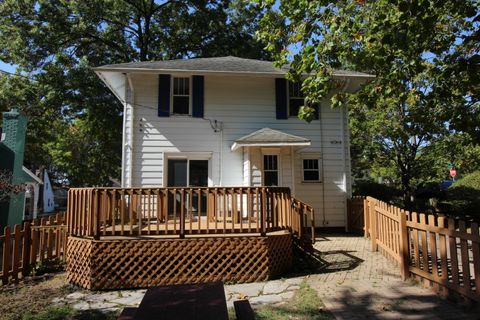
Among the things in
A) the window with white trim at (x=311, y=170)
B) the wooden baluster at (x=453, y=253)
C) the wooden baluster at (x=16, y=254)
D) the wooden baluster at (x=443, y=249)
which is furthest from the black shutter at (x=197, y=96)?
the wooden baluster at (x=453, y=253)

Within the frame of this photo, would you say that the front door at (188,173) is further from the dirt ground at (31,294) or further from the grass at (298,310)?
the grass at (298,310)

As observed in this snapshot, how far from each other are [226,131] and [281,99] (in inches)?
90.1

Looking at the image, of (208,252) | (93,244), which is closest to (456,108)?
(208,252)

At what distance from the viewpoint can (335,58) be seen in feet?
25.0

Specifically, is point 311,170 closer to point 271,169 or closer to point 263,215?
point 271,169

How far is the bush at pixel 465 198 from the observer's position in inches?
642

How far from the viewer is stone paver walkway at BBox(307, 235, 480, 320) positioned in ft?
16.7

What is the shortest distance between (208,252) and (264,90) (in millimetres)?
7404

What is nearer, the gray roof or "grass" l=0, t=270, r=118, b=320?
"grass" l=0, t=270, r=118, b=320

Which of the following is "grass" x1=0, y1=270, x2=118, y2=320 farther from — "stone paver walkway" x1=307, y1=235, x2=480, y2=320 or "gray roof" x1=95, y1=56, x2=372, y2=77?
"gray roof" x1=95, y1=56, x2=372, y2=77

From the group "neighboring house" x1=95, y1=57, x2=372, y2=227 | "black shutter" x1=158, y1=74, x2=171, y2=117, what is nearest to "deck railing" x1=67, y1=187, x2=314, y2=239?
"neighboring house" x1=95, y1=57, x2=372, y2=227

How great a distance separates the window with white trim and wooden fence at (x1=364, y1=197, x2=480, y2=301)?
3.87m

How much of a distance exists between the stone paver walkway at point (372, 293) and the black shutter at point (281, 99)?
5.78m

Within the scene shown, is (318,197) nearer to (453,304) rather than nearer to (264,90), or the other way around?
(264,90)
